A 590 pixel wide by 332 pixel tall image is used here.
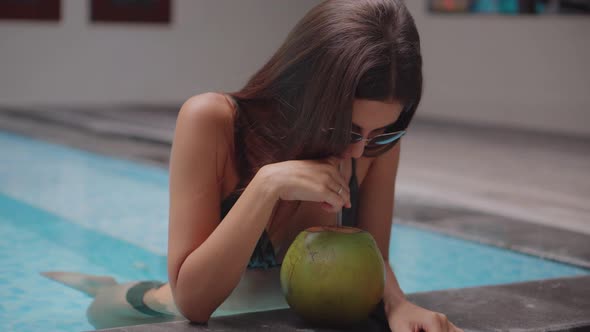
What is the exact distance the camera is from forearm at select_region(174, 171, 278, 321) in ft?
6.55

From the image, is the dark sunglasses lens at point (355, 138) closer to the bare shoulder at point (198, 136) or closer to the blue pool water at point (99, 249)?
the bare shoulder at point (198, 136)

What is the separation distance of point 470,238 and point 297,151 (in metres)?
2.77

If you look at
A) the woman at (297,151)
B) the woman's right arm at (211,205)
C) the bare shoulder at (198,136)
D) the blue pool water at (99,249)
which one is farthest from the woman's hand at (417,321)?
the blue pool water at (99,249)

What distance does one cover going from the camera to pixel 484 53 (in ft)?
42.2

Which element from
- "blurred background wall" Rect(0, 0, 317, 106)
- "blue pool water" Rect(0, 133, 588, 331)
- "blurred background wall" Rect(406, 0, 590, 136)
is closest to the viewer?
"blue pool water" Rect(0, 133, 588, 331)

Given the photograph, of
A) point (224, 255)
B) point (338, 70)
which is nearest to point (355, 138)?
point (338, 70)

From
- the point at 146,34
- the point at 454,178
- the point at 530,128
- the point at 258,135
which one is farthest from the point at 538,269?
the point at 146,34

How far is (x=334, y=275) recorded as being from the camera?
1.95 metres

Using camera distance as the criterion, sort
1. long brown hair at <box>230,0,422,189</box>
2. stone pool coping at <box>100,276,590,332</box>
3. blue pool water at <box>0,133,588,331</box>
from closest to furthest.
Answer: long brown hair at <box>230,0,422,189</box> < stone pool coping at <box>100,276,590,332</box> < blue pool water at <box>0,133,588,331</box>

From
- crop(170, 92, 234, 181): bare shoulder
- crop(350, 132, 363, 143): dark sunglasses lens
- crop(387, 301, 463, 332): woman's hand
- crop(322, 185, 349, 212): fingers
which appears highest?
crop(350, 132, 363, 143): dark sunglasses lens

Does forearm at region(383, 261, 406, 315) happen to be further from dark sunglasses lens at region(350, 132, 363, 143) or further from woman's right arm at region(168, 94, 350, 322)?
dark sunglasses lens at region(350, 132, 363, 143)

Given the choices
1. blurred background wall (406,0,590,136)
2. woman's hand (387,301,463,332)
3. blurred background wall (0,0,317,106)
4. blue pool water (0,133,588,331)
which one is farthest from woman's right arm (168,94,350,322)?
blurred background wall (0,0,317,106)

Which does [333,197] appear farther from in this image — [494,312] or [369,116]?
[494,312]

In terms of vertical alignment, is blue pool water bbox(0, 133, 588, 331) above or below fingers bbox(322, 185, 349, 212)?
below
